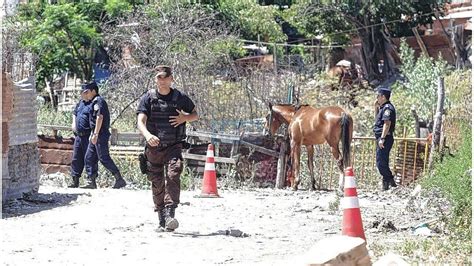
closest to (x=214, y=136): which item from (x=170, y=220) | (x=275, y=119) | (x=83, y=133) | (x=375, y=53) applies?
(x=275, y=119)

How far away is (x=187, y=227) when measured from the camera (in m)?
10.3

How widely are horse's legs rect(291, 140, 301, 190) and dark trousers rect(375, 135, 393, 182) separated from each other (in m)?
1.47

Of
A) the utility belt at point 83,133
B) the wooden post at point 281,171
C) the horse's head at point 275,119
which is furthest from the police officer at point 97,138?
the horse's head at point 275,119

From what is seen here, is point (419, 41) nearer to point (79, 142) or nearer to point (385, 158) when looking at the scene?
point (385, 158)

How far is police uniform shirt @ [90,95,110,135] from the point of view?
48.0 ft

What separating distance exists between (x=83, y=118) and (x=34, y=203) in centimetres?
293

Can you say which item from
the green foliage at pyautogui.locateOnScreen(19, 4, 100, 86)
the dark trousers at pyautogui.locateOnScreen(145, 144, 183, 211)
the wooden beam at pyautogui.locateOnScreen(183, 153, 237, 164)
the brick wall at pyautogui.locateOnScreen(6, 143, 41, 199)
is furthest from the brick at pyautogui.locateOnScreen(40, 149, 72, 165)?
the green foliage at pyautogui.locateOnScreen(19, 4, 100, 86)

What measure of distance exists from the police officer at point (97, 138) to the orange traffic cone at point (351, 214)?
21.9 ft

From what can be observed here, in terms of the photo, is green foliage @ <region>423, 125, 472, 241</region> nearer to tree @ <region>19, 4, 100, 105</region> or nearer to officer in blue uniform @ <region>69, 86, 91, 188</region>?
officer in blue uniform @ <region>69, 86, 91, 188</region>

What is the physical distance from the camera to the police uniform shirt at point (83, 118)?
15055 millimetres

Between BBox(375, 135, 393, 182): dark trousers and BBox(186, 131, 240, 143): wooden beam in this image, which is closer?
BBox(375, 135, 393, 182): dark trousers

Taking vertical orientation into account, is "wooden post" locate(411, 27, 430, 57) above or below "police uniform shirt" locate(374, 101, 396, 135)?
above

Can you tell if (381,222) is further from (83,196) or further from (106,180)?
(106,180)

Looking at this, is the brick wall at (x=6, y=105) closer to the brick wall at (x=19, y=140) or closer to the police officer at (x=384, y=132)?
the brick wall at (x=19, y=140)
